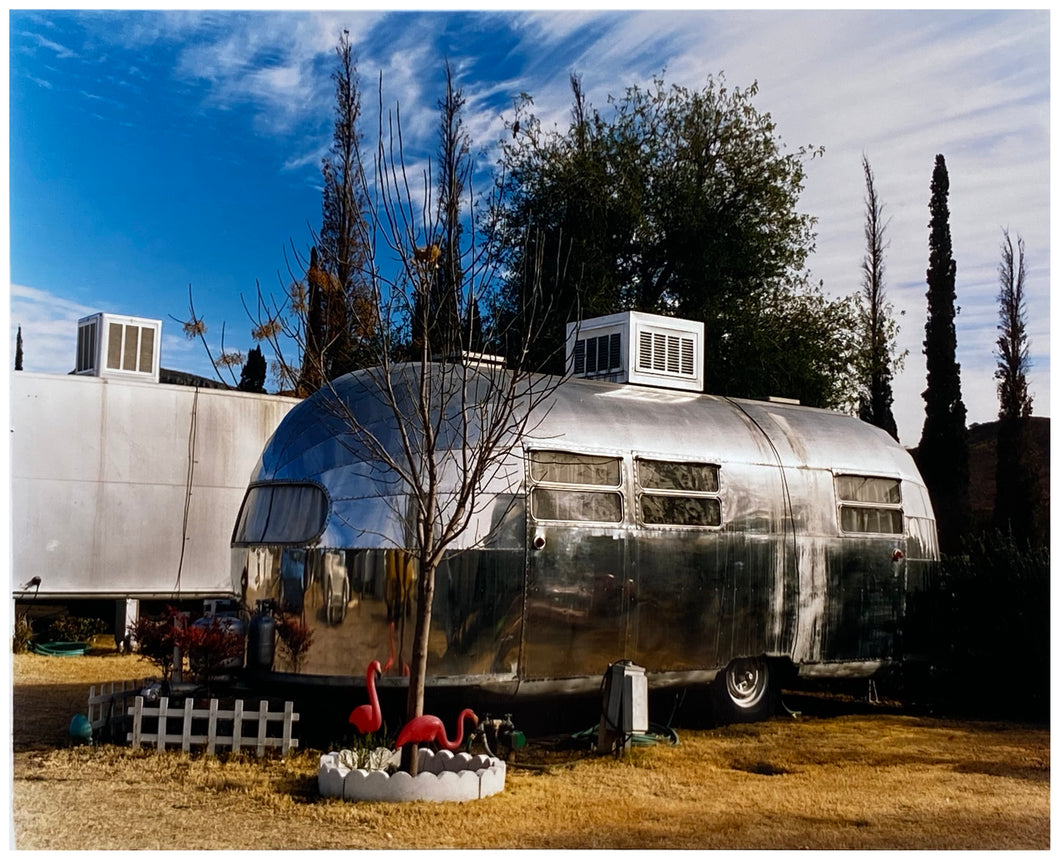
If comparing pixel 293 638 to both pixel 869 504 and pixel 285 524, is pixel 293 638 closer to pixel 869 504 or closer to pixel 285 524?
pixel 285 524

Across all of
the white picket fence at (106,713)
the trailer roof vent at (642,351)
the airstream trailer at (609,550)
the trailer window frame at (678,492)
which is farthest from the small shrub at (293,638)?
the trailer roof vent at (642,351)

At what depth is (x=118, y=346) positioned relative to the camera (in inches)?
599

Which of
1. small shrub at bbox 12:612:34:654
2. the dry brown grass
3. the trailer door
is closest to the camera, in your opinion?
the dry brown grass

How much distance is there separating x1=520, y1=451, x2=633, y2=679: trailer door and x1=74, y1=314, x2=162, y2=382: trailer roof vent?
839 cm

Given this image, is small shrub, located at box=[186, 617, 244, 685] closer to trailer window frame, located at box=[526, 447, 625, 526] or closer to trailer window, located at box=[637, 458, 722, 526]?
trailer window frame, located at box=[526, 447, 625, 526]

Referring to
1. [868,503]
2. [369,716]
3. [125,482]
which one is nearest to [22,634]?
[125,482]

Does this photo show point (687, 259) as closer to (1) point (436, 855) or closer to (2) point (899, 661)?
(2) point (899, 661)

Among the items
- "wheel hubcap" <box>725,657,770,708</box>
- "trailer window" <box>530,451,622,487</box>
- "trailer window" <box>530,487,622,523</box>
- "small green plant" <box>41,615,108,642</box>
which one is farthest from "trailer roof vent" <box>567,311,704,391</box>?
"small green plant" <box>41,615,108,642</box>

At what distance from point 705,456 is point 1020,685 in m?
4.53

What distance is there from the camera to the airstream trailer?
851 cm

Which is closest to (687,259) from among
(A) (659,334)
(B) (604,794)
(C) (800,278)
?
(C) (800,278)

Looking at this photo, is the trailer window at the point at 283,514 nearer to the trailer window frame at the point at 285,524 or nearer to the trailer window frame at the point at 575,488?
the trailer window frame at the point at 285,524

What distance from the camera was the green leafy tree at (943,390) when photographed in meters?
22.0

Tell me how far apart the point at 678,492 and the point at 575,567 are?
135 cm
